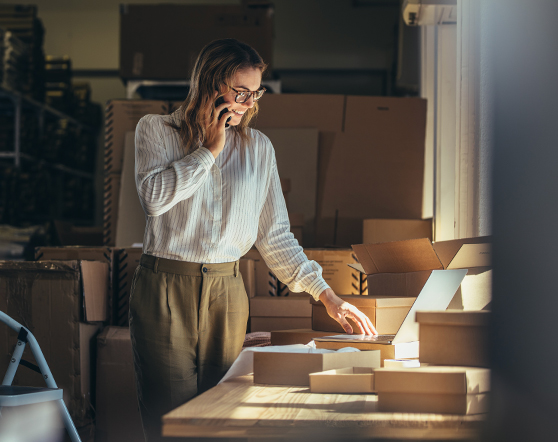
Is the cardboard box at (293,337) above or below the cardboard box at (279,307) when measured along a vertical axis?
above

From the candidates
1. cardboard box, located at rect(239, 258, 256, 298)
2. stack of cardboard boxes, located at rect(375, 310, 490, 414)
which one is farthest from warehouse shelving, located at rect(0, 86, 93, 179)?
stack of cardboard boxes, located at rect(375, 310, 490, 414)

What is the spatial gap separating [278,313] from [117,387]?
0.71 meters

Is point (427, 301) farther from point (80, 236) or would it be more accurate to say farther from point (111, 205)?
point (80, 236)

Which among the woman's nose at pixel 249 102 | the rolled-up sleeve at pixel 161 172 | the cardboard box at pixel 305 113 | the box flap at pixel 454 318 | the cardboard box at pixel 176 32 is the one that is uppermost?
the cardboard box at pixel 176 32

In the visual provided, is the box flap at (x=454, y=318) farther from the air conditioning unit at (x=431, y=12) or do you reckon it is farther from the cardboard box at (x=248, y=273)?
the air conditioning unit at (x=431, y=12)

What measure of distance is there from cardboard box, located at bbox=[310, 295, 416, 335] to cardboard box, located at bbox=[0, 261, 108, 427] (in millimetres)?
1128

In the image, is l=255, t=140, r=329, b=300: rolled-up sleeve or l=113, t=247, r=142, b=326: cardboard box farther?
l=113, t=247, r=142, b=326: cardboard box

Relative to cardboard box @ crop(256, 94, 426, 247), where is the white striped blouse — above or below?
below

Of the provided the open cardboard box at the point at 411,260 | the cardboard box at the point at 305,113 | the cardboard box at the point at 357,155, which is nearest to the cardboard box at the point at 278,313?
the cardboard box at the point at 357,155

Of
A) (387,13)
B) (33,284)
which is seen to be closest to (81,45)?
(387,13)

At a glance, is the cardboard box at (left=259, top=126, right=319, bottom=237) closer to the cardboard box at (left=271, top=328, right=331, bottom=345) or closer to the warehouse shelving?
the cardboard box at (left=271, top=328, right=331, bottom=345)

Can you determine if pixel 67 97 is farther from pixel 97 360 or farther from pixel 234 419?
pixel 234 419

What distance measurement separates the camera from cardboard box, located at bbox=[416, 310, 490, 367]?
0.97 m

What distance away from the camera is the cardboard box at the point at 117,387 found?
90.1 inches
